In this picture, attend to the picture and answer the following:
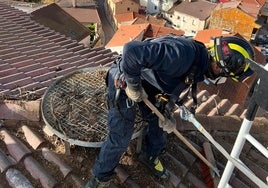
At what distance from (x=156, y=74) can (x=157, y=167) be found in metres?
1.14

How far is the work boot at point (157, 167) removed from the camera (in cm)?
375

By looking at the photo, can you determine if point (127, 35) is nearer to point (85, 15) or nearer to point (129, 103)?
point (85, 15)

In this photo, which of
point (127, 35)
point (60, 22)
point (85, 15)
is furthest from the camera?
point (85, 15)

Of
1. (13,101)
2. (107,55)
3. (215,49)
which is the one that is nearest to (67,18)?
(107,55)

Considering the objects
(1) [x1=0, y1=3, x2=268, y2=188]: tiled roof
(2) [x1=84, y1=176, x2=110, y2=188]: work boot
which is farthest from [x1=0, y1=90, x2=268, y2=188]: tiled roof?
(2) [x1=84, y1=176, x2=110, y2=188]: work boot

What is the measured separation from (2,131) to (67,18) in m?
15.8

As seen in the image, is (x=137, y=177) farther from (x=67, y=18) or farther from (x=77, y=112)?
(x=67, y=18)

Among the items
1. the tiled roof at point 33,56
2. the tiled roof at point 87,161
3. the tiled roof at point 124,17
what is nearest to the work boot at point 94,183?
the tiled roof at point 87,161

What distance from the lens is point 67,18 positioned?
61.6 feet

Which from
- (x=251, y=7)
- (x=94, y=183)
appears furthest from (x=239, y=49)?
(x=251, y=7)

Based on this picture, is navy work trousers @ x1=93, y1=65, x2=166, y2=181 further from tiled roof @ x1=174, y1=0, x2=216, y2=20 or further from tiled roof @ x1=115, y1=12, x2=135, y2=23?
tiled roof @ x1=174, y1=0, x2=216, y2=20

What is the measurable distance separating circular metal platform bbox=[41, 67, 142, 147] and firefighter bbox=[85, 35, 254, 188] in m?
0.32

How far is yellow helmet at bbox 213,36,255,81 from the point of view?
298 cm

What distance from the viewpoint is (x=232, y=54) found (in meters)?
2.98
